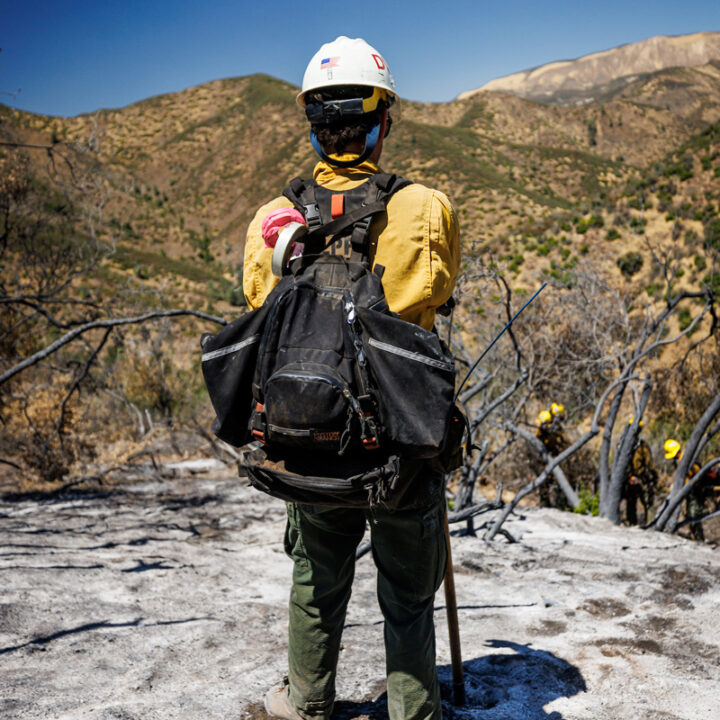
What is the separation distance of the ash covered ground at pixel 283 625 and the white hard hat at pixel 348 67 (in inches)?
75.8

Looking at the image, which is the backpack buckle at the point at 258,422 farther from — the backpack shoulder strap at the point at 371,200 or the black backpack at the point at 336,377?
the backpack shoulder strap at the point at 371,200

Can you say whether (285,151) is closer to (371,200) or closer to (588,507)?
(588,507)

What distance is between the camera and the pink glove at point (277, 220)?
5.43 feet

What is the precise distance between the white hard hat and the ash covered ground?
1.93 metres

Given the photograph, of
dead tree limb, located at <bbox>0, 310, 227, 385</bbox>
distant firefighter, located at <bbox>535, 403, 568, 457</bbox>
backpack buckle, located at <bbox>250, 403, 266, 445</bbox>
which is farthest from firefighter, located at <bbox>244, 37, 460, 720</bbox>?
distant firefighter, located at <bbox>535, 403, 568, 457</bbox>

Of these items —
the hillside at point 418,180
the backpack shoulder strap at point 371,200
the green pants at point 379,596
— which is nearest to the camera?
the backpack shoulder strap at point 371,200

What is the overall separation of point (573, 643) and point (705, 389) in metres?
9.88

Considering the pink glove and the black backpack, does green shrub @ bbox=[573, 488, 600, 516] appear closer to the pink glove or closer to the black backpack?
the black backpack

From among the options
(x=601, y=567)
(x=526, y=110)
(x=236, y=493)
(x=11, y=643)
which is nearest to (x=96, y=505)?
(x=236, y=493)

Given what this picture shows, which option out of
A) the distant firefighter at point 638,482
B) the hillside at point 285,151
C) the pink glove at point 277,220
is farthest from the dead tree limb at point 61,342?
the hillside at point 285,151

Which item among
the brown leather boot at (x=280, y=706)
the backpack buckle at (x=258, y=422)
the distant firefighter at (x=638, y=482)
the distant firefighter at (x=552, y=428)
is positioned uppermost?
the backpack buckle at (x=258, y=422)

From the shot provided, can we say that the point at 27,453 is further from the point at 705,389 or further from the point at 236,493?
the point at 705,389

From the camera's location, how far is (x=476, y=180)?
55750mm

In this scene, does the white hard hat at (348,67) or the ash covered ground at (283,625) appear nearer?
the white hard hat at (348,67)
